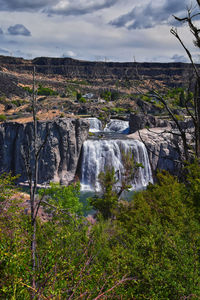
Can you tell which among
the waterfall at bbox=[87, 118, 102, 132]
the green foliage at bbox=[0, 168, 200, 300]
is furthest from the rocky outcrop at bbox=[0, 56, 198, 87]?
the green foliage at bbox=[0, 168, 200, 300]

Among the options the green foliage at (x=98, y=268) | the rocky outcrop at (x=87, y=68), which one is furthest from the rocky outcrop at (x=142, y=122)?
the rocky outcrop at (x=87, y=68)

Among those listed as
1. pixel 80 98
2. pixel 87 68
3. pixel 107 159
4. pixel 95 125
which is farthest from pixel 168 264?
pixel 87 68

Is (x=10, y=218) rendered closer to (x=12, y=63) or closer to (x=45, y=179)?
(x=45, y=179)

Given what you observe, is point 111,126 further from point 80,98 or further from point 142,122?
point 80,98

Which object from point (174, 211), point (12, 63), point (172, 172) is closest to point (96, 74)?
→ point (12, 63)

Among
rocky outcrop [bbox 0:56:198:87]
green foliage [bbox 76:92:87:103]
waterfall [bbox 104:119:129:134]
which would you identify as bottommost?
waterfall [bbox 104:119:129:134]

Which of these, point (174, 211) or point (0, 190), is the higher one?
point (0, 190)

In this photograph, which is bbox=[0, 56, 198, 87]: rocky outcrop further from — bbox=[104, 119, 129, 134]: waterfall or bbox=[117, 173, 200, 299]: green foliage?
bbox=[117, 173, 200, 299]: green foliage
